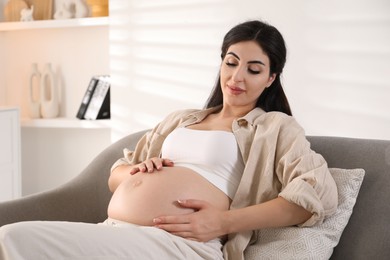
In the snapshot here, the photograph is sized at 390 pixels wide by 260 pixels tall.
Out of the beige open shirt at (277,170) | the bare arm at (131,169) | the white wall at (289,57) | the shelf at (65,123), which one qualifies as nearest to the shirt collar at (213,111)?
the beige open shirt at (277,170)

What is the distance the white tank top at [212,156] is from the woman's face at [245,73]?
13cm

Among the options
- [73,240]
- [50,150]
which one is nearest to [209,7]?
[50,150]

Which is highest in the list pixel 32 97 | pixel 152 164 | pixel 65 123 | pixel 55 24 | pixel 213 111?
pixel 55 24

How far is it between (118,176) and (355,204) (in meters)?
0.72

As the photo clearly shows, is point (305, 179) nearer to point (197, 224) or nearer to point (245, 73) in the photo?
point (197, 224)

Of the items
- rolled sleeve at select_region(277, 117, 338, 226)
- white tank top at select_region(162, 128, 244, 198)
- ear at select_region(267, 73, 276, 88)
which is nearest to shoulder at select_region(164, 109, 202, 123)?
white tank top at select_region(162, 128, 244, 198)

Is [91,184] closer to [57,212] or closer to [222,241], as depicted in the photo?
[57,212]

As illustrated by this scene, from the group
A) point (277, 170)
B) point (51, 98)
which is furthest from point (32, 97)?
point (277, 170)

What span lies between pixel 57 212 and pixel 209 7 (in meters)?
1.60

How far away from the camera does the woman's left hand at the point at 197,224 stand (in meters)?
1.90

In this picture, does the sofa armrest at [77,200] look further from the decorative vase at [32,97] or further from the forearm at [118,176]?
the decorative vase at [32,97]

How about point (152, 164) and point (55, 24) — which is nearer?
point (152, 164)

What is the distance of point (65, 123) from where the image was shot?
4.26m

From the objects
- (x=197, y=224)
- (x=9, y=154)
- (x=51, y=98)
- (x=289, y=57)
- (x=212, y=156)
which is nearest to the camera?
(x=197, y=224)
